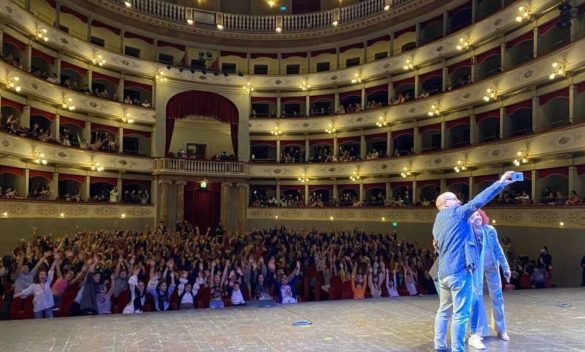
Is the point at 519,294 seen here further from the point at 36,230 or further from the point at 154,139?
the point at 154,139

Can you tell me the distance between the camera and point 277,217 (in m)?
31.1

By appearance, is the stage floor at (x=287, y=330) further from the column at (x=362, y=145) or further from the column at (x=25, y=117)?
the column at (x=362, y=145)

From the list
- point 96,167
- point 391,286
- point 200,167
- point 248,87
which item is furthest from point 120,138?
point 391,286

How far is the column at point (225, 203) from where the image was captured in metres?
30.3

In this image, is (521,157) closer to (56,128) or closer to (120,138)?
Result: (120,138)

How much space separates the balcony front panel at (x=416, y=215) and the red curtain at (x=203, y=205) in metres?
2.42

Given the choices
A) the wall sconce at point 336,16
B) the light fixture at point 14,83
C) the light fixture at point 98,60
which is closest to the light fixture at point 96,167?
the light fixture at point 98,60

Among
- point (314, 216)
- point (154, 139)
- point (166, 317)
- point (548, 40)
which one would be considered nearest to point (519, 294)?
point (166, 317)

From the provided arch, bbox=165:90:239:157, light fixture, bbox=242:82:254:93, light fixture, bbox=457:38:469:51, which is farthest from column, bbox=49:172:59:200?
light fixture, bbox=457:38:469:51

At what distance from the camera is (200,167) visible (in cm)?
2944

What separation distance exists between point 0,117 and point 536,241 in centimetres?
2452

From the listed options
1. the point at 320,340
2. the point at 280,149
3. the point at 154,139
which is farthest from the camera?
the point at 280,149

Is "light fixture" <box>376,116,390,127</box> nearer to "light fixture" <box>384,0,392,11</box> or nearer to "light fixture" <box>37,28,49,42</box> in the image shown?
"light fixture" <box>384,0,392,11</box>

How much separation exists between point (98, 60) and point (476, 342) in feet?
87.4
